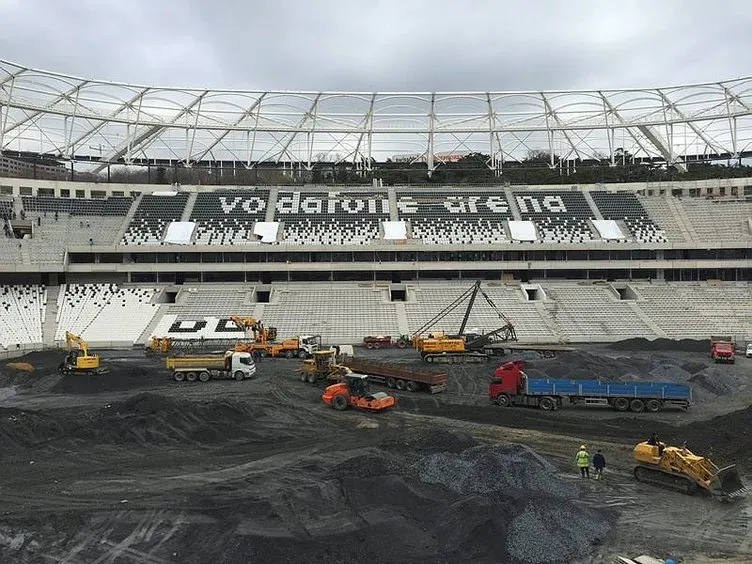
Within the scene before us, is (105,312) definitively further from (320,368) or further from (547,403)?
(547,403)

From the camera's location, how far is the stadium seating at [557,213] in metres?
55.1

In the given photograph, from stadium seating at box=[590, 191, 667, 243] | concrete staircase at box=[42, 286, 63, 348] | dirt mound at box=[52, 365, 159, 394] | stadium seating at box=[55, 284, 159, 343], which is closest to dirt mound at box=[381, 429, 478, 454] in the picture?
dirt mound at box=[52, 365, 159, 394]

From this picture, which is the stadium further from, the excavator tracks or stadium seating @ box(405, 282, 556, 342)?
the excavator tracks

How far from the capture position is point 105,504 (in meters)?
14.9

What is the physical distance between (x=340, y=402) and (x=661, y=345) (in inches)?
998

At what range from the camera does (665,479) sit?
16219 mm

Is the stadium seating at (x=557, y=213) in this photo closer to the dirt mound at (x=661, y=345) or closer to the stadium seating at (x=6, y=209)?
the dirt mound at (x=661, y=345)

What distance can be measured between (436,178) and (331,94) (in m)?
21.0

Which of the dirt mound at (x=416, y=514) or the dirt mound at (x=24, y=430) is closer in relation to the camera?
the dirt mound at (x=416, y=514)

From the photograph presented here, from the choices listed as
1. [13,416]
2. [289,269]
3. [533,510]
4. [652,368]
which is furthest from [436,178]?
[533,510]

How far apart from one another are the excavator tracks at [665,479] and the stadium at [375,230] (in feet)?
29.1

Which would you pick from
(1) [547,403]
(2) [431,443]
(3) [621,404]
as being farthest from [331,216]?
(2) [431,443]

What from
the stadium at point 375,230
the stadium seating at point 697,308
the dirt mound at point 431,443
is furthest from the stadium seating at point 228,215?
the dirt mound at point 431,443

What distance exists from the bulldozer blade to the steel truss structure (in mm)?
49965
